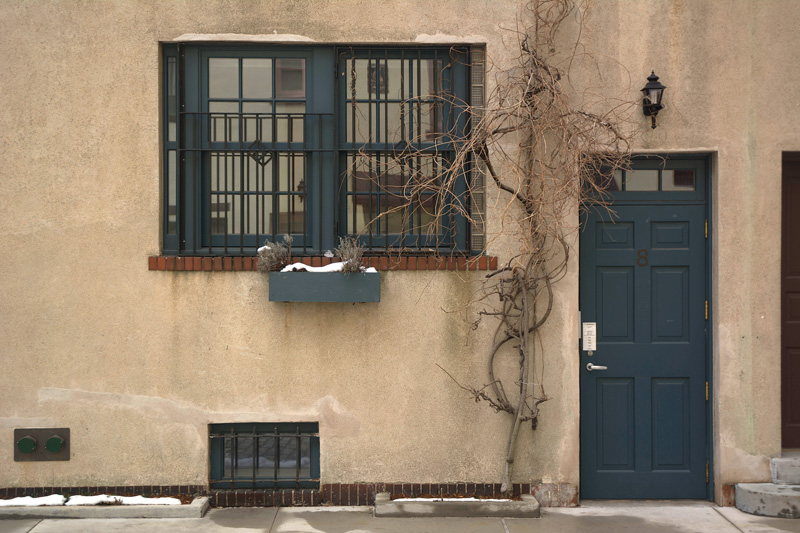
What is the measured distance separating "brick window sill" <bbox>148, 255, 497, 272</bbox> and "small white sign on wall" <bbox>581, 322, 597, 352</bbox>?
90 centimetres

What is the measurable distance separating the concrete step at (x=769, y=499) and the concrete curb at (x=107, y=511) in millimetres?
4081

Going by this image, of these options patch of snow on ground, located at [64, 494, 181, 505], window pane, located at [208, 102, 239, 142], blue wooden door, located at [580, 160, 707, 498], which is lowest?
patch of snow on ground, located at [64, 494, 181, 505]

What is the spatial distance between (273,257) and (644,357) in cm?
303

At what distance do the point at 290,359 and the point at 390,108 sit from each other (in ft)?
6.97

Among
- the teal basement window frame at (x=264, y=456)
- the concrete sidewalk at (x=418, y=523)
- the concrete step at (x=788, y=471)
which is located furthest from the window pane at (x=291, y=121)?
the concrete step at (x=788, y=471)

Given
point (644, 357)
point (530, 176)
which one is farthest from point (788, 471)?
point (530, 176)

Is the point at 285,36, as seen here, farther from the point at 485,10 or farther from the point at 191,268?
the point at 191,268

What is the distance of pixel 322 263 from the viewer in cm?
577

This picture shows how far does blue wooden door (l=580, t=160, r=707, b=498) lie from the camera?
593cm

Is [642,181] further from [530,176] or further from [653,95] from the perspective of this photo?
[530,176]

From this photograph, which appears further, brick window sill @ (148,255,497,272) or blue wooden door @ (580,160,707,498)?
blue wooden door @ (580,160,707,498)

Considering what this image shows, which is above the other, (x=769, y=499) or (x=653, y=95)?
(x=653, y=95)

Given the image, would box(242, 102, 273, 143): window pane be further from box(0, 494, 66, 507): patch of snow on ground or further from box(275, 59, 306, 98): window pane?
box(0, 494, 66, 507): patch of snow on ground

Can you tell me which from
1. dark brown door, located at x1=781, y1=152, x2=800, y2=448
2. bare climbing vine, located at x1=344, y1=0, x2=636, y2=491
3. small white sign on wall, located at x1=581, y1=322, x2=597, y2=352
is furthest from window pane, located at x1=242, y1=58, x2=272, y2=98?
dark brown door, located at x1=781, y1=152, x2=800, y2=448
